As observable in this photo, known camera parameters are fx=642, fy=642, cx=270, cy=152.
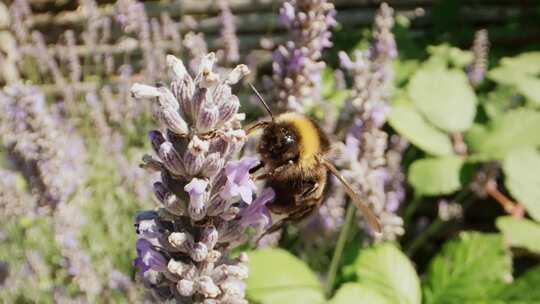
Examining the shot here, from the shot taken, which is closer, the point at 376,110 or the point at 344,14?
the point at 376,110

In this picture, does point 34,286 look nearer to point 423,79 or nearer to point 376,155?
point 376,155

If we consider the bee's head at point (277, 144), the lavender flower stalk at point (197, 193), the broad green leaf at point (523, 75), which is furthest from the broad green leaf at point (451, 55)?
the lavender flower stalk at point (197, 193)

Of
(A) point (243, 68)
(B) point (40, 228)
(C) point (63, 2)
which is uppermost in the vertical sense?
(A) point (243, 68)

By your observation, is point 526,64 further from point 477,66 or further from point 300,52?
point 300,52

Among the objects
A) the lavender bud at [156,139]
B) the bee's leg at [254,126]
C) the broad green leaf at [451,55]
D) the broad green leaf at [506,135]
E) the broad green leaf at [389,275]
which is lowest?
the broad green leaf at [389,275]

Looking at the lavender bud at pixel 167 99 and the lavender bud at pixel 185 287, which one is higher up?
the lavender bud at pixel 167 99

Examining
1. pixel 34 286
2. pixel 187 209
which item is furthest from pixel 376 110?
pixel 34 286

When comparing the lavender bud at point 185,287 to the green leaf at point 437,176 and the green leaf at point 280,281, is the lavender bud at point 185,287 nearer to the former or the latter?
the green leaf at point 280,281
